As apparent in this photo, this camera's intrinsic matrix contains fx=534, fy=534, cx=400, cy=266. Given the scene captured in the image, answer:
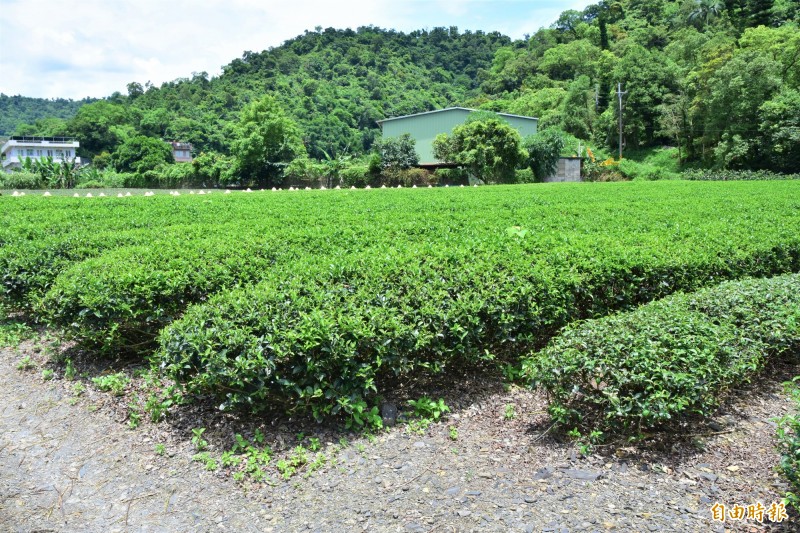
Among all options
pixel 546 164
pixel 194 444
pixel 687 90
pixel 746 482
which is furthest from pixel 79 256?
pixel 687 90

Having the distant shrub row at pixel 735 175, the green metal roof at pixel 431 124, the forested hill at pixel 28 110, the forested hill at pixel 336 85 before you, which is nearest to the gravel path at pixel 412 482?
the distant shrub row at pixel 735 175

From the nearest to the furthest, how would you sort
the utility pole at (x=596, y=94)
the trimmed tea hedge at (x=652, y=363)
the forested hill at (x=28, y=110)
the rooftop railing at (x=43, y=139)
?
the trimmed tea hedge at (x=652, y=363) → the utility pole at (x=596, y=94) → the rooftop railing at (x=43, y=139) → the forested hill at (x=28, y=110)

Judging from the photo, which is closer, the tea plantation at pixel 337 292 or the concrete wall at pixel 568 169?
the tea plantation at pixel 337 292

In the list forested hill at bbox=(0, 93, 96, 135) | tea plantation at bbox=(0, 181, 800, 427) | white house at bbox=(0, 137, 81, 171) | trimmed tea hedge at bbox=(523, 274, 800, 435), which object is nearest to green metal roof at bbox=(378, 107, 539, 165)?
tea plantation at bbox=(0, 181, 800, 427)

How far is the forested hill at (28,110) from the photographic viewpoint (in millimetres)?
113856

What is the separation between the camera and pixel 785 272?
6641mm

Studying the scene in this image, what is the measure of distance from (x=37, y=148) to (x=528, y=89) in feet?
223

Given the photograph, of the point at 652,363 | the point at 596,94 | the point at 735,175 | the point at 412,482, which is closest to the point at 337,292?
the point at 412,482

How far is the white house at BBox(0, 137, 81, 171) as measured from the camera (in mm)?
71250

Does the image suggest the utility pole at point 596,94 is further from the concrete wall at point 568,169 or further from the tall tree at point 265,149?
the tall tree at point 265,149

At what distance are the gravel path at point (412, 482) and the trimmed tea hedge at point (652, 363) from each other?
0.79ft

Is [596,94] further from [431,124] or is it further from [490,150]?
[490,150]

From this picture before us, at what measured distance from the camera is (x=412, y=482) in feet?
9.78

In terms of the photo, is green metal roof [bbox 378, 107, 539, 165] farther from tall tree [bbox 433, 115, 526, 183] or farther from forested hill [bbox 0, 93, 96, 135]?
forested hill [bbox 0, 93, 96, 135]
